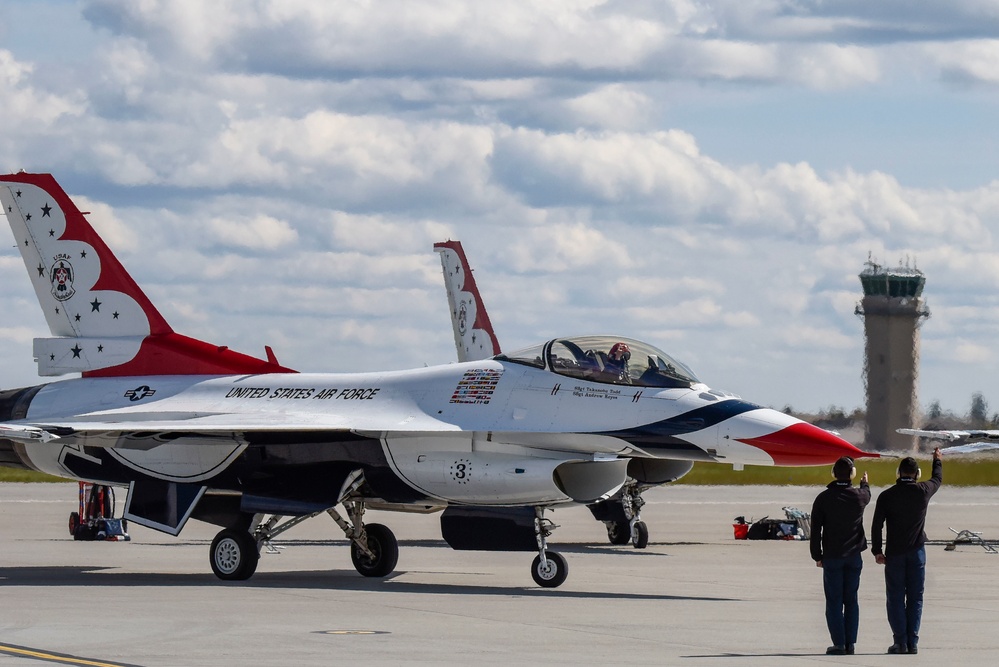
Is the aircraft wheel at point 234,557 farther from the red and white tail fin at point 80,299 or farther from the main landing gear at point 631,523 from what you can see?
the main landing gear at point 631,523

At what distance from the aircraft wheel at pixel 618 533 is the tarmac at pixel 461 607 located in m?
0.43

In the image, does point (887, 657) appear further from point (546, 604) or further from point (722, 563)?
point (722, 563)

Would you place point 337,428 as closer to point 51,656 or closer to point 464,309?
point 51,656

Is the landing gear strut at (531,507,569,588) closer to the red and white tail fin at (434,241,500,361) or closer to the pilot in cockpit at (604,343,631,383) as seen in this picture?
the pilot in cockpit at (604,343,631,383)

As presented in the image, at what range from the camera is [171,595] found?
1611cm

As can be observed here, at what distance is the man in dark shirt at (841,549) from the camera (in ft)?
38.8

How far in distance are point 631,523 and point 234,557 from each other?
843cm

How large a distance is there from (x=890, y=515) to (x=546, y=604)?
4263 millimetres

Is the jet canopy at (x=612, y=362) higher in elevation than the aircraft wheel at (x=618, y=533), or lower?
higher

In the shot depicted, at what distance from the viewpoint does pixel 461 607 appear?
15.0 meters

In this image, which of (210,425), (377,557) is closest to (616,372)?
(377,557)

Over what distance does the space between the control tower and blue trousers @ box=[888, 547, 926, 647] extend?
61.6 metres

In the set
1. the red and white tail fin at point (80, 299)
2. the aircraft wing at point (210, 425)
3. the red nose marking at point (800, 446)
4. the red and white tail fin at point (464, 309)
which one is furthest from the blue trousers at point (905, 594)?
the red and white tail fin at point (464, 309)

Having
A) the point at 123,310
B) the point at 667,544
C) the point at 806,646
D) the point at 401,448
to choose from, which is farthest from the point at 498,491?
the point at 667,544
